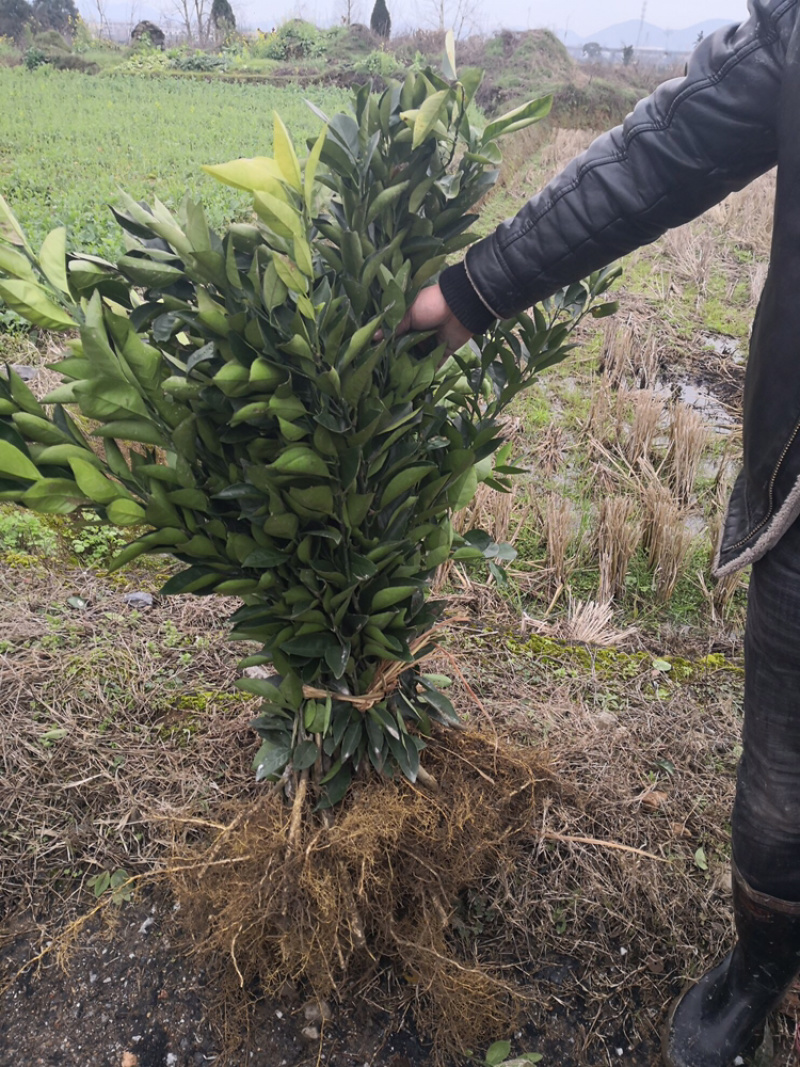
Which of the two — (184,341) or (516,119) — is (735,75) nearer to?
(516,119)

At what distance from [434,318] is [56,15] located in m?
40.0

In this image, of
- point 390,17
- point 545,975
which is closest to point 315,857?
point 545,975

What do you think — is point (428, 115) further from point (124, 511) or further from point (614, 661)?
point (614, 661)

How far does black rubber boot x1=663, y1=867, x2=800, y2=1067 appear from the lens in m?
1.45

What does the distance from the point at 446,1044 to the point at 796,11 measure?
6.45 feet

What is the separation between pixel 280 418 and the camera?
1.14 meters

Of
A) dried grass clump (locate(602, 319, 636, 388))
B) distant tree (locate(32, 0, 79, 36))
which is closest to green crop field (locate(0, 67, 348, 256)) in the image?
dried grass clump (locate(602, 319, 636, 388))

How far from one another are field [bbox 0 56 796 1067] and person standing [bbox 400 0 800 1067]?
0.33 metres

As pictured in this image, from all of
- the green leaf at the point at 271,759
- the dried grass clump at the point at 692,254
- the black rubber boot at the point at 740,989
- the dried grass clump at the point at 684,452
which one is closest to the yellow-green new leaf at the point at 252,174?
the green leaf at the point at 271,759

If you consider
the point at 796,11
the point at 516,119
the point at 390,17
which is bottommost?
the point at 516,119

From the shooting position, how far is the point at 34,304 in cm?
110

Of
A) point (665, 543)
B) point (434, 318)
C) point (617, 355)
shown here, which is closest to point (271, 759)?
point (434, 318)

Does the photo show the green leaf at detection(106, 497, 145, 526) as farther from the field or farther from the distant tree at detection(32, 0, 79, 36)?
the distant tree at detection(32, 0, 79, 36)

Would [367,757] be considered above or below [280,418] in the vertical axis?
below
